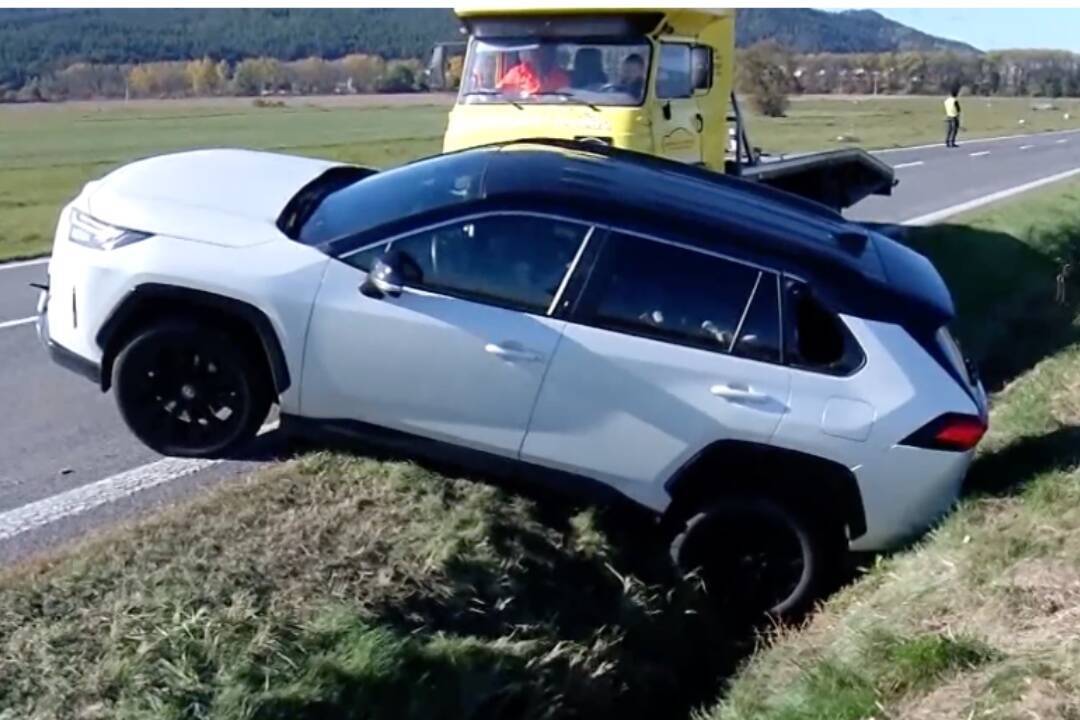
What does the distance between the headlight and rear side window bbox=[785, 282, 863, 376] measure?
2.71 m

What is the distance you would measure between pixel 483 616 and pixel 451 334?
1.15 metres

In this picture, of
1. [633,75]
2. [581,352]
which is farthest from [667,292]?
[633,75]

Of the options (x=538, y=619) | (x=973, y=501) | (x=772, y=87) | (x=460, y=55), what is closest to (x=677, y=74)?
(x=460, y=55)

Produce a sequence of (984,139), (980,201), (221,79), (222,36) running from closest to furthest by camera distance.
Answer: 1. (980,201)
2. (984,139)
3. (221,79)
4. (222,36)

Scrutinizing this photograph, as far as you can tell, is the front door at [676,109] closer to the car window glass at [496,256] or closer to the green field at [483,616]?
the green field at [483,616]

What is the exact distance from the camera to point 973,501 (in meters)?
6.34

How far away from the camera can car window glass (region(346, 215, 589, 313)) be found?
241 inches

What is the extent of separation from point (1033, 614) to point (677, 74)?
7391mm

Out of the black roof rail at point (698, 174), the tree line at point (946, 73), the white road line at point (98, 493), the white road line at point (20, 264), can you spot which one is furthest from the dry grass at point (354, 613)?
the tree line at point (946, 73)

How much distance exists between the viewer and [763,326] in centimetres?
606

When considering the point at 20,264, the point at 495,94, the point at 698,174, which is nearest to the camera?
the point at 698,174

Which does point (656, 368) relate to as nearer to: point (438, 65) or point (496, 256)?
→ point (496, 256)

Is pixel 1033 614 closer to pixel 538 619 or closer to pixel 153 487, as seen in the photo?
pixel 538 619

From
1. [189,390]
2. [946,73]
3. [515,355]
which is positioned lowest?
[946,73]
